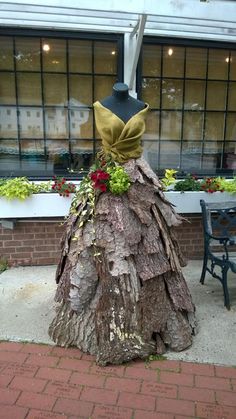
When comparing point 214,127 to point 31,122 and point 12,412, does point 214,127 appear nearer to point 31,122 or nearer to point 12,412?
point 31,122

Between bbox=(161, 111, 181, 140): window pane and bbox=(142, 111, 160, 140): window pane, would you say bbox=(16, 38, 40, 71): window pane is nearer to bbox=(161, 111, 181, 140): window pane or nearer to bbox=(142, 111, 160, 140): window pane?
bbox=(142, 111, 160, 140): window pane

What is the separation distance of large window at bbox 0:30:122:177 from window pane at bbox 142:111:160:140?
0.69 metres

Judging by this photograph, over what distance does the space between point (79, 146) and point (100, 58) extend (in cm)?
116

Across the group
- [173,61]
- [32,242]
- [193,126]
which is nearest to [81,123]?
[173,61]

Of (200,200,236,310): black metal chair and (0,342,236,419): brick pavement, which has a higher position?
(200,200,236,310): black metal chair

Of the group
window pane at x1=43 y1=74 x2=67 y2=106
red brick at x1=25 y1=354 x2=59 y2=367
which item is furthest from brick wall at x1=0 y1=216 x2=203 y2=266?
red brick at x1=25 y1=354 x2=59 y2=367

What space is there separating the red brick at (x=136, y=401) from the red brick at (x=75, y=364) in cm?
40

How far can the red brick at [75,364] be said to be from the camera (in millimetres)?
2895

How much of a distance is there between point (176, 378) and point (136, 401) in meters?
0.39

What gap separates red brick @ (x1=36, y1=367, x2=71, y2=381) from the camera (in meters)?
2.78

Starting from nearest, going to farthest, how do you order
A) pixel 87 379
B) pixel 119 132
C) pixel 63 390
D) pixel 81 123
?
pixel 63 390
pixel 87 379
pixel 119 132
pixel 81 123

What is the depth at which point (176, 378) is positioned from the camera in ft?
9.14

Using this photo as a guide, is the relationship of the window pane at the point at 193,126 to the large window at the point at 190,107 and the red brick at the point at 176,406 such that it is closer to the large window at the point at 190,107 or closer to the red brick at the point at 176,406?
the large window at the point at 190,107

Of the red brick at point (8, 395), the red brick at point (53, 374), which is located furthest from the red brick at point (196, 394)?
the red brick at point (8, 395)
